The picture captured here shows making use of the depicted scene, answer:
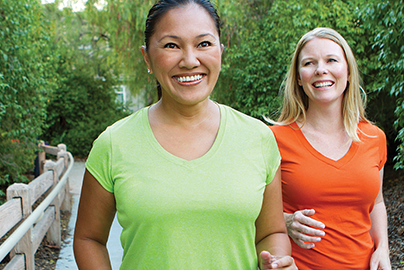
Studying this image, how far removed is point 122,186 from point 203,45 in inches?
25.7

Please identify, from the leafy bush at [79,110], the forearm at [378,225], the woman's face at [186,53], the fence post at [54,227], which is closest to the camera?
the woman's face at [186,53]

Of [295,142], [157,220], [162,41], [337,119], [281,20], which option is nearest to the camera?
[157,220]

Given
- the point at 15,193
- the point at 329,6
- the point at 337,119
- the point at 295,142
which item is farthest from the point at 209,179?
the point at 329,6

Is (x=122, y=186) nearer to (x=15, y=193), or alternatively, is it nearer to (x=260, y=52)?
(x=15, y=193)

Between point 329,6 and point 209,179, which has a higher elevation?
point 329,6

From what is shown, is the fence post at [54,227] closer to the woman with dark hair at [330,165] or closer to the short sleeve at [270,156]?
the woman with dark hair at [330,165]

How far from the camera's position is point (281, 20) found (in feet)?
27.4

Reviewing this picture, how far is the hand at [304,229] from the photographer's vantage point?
204cm

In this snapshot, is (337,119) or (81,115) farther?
(81,115)

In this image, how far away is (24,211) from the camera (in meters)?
3.85

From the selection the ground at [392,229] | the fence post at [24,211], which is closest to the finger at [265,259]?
the fence post at [24,211]

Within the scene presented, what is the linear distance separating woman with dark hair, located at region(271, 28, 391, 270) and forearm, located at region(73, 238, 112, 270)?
3.33ft

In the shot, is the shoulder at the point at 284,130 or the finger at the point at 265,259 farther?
the shoulder at the point at 284,130

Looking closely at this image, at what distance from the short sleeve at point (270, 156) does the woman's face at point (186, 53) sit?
33 cm
